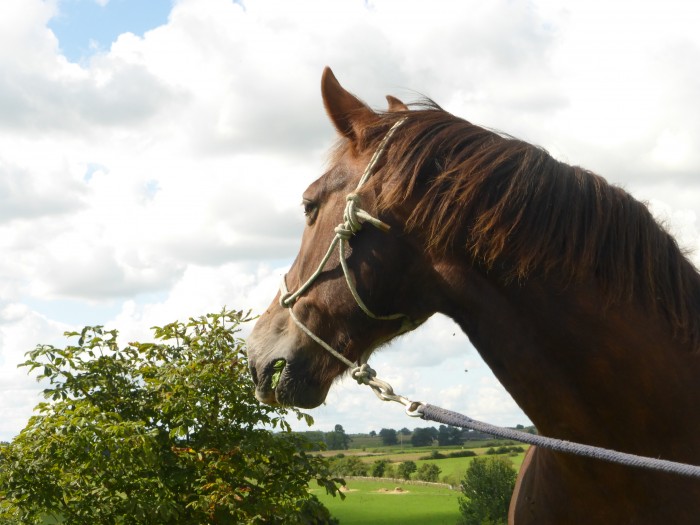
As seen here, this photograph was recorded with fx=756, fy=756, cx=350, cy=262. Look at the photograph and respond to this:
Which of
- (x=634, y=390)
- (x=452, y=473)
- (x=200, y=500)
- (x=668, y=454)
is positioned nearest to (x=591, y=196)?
(x=634, y=390)

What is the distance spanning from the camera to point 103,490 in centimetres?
622

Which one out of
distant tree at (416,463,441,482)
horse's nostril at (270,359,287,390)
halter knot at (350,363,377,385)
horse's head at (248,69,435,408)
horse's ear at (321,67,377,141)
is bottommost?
distant tree at (416,463,441,482)

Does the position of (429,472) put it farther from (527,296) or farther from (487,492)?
(527,296)

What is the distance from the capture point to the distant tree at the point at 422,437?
64.4 metres

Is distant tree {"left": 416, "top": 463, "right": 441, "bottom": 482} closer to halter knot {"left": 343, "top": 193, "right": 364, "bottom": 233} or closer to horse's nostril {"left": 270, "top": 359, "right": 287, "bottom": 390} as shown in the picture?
horse's nostril {"left": 270, "top": 359, "right": 287, "bottom": 390}

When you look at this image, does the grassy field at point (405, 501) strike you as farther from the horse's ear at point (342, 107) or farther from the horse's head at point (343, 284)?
the horse's ear at point (342, 107)

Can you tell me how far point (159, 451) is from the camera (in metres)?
6.53

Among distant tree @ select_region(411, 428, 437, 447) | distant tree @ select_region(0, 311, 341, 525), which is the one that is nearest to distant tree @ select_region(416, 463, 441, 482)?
distant tree @ select_region(411, 428, 437, 447)

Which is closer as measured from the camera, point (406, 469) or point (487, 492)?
point (487, 492)

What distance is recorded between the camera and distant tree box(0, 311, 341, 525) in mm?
6219

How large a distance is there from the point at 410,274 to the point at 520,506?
1157 mm

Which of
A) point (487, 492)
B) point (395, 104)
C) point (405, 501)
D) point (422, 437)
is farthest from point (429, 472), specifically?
point (395, 104)

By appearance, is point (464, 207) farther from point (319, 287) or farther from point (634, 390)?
point (634, 390)

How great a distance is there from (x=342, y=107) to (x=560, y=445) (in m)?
1.66
